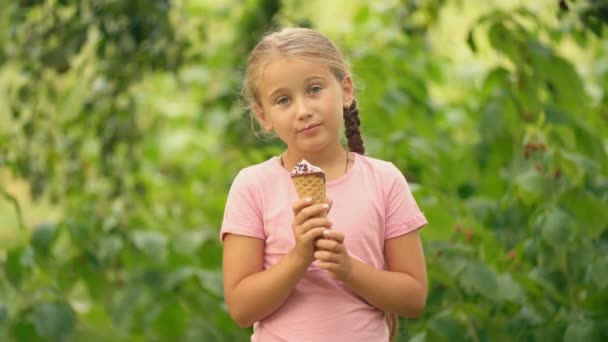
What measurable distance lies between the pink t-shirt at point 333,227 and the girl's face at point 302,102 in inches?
3.4

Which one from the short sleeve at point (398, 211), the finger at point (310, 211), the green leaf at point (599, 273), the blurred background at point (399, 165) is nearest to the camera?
the finger at point (310, 211)

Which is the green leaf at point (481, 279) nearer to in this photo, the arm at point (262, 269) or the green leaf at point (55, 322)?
the arm at point (262, 269)

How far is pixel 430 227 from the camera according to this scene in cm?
308

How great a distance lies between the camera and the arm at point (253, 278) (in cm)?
192

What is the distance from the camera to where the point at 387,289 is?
2.00 meters

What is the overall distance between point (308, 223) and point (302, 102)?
0.25 meters

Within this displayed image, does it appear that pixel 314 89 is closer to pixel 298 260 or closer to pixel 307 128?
pixel 307 128

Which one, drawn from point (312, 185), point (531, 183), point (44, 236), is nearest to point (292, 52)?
point (312, 185)

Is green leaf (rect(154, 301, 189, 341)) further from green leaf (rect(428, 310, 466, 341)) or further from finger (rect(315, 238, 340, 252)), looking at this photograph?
finger (rect(315, 238, 340, 252))

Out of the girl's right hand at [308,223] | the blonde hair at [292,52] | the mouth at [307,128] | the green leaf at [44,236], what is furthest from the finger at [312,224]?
the green leaf at [44,236]

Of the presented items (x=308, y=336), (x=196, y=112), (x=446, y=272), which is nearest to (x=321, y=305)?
(x=308, y=336)

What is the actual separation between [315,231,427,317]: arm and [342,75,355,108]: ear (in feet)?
0.94

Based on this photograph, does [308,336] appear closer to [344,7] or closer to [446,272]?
[446,272]

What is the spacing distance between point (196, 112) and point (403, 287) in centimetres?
534
